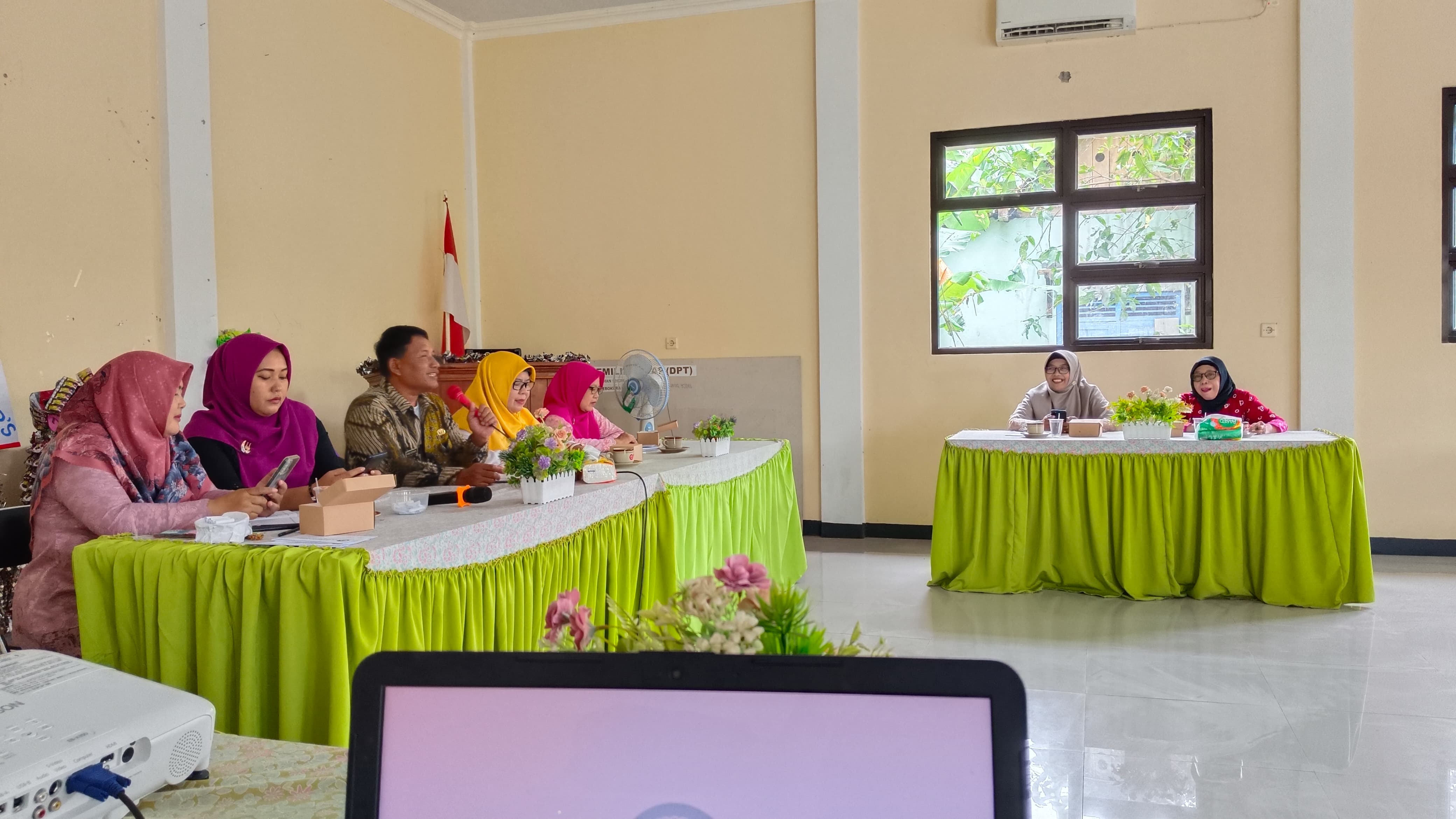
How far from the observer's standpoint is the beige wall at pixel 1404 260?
4.82 metres

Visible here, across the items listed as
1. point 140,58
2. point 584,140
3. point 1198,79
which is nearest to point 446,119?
point 584,140

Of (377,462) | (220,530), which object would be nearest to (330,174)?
(377,462)

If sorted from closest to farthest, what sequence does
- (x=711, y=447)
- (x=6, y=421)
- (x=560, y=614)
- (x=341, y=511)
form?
1. (x=560, y=614)
2. (x=341, y=511)
3. (x=6, y=421)
4. (x=711, y=447)

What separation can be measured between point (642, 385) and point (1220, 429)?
2747mm

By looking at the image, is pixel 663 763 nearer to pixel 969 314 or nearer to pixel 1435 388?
pixel 969 314

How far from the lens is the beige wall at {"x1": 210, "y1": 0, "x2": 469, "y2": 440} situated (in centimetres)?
448

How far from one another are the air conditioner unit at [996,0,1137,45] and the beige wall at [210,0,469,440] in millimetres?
3615

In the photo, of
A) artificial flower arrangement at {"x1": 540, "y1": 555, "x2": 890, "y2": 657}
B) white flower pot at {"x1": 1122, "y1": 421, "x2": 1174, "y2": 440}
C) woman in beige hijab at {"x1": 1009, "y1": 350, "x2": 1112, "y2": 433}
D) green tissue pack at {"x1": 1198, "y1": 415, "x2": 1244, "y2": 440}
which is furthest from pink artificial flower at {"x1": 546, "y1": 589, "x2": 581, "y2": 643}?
woman in beige hijab at {"x1": 1009, "y1": 350, "x2": 1112, "y2": 433}

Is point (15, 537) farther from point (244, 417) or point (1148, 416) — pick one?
point (1148, 416)

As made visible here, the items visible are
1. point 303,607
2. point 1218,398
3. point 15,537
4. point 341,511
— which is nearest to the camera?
point 303,607

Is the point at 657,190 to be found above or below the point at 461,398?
above

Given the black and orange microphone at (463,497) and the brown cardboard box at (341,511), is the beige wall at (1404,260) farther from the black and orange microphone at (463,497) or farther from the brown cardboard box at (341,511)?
the brown cardboard box at (341,511)

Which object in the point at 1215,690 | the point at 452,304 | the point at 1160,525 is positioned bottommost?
the point at 1215,690

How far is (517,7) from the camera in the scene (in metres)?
5.96
